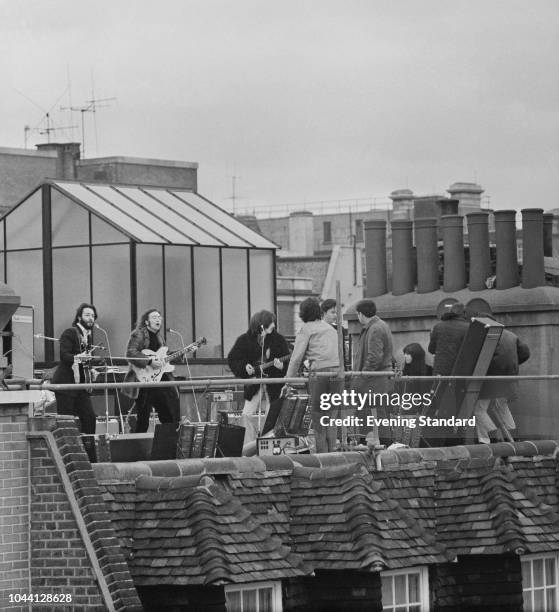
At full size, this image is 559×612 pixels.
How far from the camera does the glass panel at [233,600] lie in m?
18.5

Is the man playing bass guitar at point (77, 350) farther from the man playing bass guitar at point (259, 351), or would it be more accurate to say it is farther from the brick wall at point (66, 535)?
the brick wall at point (66, 535)

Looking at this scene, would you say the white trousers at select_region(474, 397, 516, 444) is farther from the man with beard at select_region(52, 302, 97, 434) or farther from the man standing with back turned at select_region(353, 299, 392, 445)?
the man with beard at select_region(52, 302, 97, 434)

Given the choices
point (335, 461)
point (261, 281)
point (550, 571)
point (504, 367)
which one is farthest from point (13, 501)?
point (261, 281)

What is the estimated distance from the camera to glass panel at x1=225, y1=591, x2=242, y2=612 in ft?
60.5

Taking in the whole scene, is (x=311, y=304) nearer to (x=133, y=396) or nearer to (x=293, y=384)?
(x=293, y=384)

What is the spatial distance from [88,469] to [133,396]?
199cm

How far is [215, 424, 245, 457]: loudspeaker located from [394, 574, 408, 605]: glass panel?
6.62 ft

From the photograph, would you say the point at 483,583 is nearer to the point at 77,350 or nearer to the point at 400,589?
the point at 400,589

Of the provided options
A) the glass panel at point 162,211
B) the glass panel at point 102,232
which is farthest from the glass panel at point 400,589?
the glass panel at point 162,211

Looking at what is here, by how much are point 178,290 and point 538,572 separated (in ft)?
86.9

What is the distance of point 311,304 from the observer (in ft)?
72.0

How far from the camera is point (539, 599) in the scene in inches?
846

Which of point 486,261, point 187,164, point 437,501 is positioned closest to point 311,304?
point 437,501

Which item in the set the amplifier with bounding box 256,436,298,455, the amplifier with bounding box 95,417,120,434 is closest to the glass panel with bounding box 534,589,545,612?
the amplifier with bounding box 256,436,298,455
